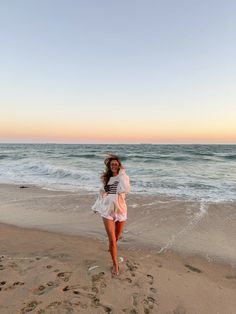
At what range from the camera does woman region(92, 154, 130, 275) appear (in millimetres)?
4242

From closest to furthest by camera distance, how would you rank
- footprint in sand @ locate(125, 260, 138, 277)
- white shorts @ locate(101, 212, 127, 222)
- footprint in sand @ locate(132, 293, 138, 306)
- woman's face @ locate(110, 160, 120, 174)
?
footprint in sand @ locate(132, 293, 138, 306) → footprint in sand @ locate(125, 260, 138, 277) → white shorts @ locate(101, 212, 127, 222) → woman's face @ locate(110, 160, 120, 174)

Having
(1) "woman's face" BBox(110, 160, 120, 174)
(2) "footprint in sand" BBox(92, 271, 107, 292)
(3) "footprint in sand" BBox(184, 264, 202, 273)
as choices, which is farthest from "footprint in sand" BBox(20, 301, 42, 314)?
(3) "footprint in sand" BBox(184, 264, 202, 273)

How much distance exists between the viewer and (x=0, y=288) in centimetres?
360

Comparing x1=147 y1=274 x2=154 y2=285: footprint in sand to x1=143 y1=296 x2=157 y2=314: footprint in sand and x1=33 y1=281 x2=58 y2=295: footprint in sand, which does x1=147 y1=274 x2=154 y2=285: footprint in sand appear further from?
x1=33 y1=281 x2=58 y2=295: footprint in sand

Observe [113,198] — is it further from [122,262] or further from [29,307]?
[29,307]

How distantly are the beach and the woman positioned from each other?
0.57 meters

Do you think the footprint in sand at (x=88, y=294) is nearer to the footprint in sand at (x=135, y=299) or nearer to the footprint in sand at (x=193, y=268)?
the footprint in sand at (x=135, y=299)

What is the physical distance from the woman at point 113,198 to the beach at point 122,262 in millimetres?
568

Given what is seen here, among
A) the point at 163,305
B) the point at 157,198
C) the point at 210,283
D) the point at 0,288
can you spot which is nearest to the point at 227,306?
the point at 210,283

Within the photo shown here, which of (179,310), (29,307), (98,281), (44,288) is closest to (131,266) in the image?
(98,281)

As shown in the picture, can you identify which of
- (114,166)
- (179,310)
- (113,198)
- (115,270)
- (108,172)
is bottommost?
(179,310)

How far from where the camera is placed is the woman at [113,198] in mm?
4242

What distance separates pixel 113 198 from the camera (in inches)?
170

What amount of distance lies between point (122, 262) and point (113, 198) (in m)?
1.10
